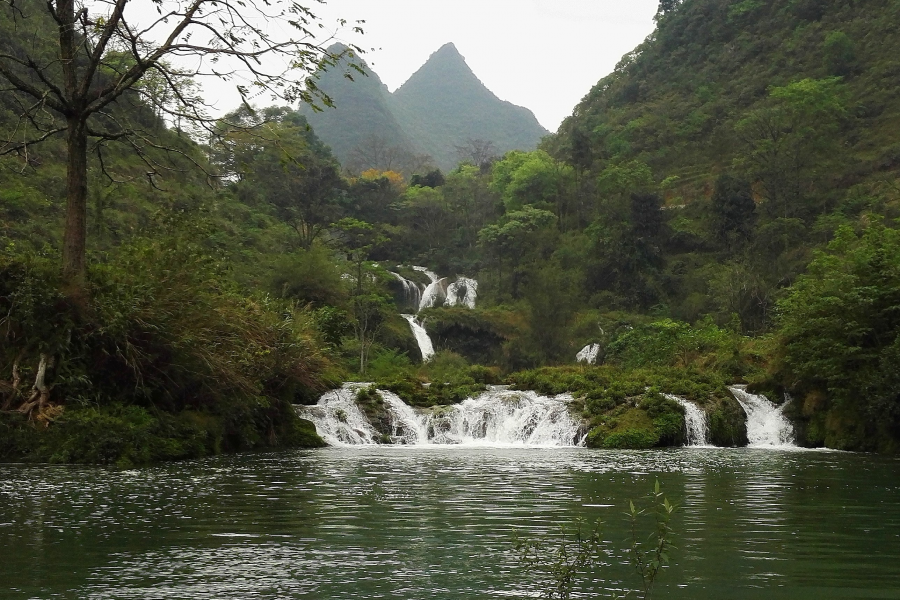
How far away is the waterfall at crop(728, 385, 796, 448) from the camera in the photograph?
27.2 metres

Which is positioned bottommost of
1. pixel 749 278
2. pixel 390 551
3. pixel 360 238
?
pixel 390 551

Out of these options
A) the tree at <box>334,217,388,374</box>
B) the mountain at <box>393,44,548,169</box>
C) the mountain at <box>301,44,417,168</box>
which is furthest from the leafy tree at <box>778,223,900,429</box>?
the mountain at <box>393,44,548,169</box>

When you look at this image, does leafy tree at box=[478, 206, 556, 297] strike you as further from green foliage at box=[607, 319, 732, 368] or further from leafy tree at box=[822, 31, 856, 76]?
leafy tree at box=[822, 31, 856, 76]

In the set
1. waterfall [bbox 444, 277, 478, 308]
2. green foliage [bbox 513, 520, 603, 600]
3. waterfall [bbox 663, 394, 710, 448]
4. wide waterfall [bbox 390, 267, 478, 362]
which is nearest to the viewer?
green foliage [bbox 513, 520, 603, 600]

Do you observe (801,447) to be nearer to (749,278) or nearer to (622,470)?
(622,470)

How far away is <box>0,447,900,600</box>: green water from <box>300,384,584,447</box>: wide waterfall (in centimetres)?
917

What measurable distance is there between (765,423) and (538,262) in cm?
2828

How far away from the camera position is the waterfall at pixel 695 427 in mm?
26641

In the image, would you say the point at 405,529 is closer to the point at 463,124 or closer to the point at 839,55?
the point at 839,55

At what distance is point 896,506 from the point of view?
12016 mm

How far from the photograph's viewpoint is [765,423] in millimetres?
27656

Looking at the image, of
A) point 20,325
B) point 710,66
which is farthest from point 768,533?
point 710,66

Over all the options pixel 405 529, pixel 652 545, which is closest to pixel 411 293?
pixel 405 529

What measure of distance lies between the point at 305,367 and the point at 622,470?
34.0 feet
